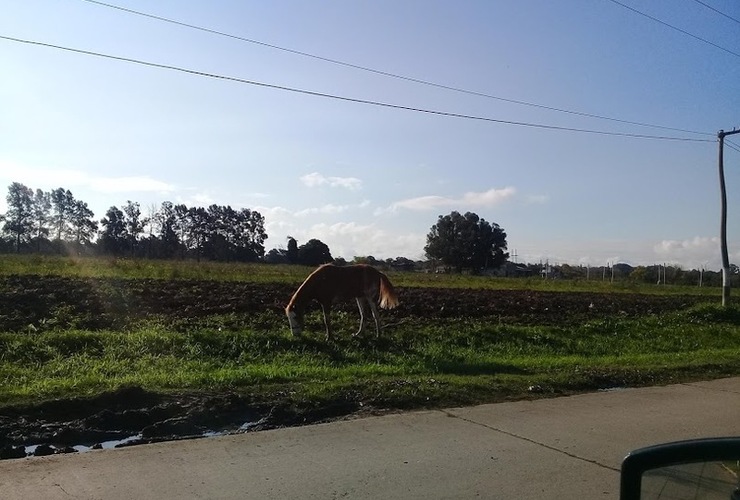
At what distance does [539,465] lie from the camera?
252 inches

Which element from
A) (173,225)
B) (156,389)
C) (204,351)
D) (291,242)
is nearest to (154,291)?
(204,351)

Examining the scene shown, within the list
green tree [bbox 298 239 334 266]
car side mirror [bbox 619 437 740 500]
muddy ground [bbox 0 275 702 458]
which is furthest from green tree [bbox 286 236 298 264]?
car side mirror [bbox 619 437 740 500]

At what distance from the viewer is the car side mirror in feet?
6.62

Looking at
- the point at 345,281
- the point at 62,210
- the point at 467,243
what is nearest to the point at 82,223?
the point at 62,210

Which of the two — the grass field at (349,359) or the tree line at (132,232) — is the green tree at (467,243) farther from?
the grass field at (349,359)

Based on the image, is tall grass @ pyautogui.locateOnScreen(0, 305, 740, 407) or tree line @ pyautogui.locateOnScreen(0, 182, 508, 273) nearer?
tall grass @ pyautogui.locateOnScreen(0, 305, 740, 407)

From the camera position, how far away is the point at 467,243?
306 feet

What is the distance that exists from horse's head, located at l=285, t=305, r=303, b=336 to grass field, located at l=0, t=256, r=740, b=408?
1.28ft

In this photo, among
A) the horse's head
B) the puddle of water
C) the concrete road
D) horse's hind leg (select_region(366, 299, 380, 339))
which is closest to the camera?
the concrete road

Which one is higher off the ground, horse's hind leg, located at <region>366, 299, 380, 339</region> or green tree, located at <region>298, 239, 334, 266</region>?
green tree, located at <region>298, 239, 334, 266</region>

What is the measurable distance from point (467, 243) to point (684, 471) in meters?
92.0

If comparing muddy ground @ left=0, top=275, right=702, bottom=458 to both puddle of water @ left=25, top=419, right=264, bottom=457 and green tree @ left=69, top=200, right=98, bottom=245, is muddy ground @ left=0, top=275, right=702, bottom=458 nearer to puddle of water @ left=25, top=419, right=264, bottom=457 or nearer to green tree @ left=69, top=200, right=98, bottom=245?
puddle of water @ left=25, top=419, right=264, bottom=457

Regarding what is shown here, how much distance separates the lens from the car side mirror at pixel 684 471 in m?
2.02

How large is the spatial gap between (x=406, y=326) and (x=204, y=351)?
621cm
